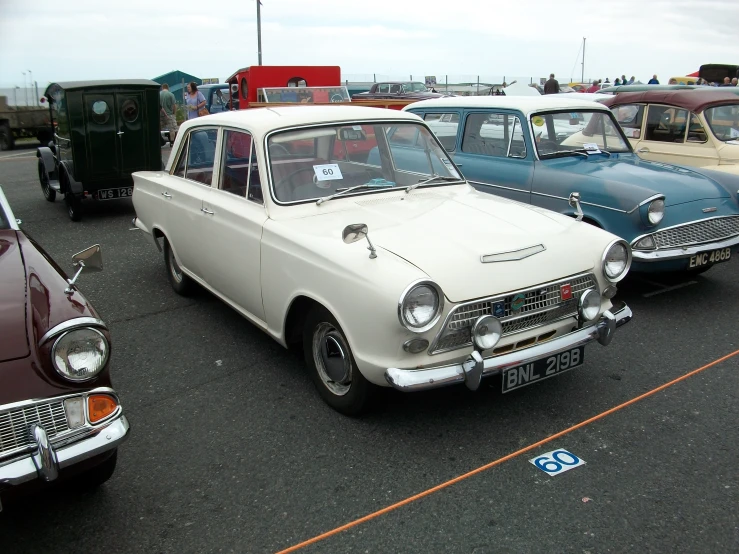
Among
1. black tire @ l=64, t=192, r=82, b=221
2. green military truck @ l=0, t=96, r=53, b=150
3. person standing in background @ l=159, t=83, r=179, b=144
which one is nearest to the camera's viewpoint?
black tire @ l=64, t=192, r=82, b=221

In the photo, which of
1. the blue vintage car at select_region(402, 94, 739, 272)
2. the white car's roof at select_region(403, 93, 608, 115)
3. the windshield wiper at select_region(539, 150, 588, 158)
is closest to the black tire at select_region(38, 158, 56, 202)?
the blue vintage car at select_region(402, 94, 739, 272)

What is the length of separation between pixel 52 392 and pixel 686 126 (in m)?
7.26

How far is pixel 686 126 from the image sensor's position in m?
7.36

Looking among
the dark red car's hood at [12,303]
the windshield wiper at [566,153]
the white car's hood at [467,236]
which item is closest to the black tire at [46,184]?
the dark red car's hood at [12,303]

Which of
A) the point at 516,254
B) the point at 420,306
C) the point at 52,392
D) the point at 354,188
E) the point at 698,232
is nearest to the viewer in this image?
the point at 52,392

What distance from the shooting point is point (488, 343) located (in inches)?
124

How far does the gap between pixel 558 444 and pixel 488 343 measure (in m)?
0.71

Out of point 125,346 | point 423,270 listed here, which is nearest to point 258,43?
point 125,346

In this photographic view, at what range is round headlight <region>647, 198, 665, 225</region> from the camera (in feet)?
17.0

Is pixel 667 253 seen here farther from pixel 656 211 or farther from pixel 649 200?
pixel 649 200

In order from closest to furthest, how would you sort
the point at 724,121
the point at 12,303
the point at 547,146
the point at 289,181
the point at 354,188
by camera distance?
the point at 12,303
the point at 289,181
the point at 354,188
the point at 547,146
the point at 724,121

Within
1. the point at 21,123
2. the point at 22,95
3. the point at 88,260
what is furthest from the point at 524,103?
the point at 22,95

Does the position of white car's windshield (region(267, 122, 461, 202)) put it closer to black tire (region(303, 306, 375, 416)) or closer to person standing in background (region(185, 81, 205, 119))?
black tire (region(303, 306, 375, 416))

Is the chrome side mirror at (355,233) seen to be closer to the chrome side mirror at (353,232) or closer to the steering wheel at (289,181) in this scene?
the chrome side mirror at (353,232)
